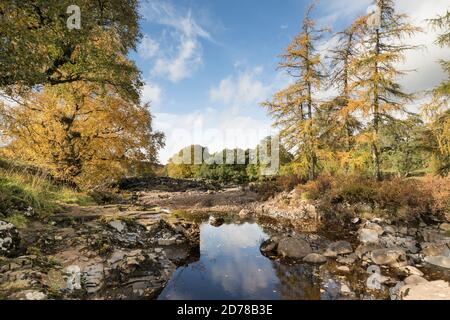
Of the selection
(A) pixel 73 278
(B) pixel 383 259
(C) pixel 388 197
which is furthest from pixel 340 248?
(A) pixel 73 278

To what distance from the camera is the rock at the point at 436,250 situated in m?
7.61

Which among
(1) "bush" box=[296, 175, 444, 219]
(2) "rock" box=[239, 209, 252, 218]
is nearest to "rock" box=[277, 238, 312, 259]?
(1) "bush" box=[296, 175, 444, 219]

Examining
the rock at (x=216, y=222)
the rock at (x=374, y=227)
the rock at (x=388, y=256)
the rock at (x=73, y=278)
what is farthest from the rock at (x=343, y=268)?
the rock at (x=216, y=222)

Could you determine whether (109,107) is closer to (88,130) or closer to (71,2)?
(88,130)

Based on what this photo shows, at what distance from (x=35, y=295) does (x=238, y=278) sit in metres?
4.34

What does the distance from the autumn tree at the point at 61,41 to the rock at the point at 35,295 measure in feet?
16.0

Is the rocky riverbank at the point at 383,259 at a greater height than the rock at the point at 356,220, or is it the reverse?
the rock at the point at 356,220

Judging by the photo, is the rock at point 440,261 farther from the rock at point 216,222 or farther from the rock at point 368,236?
the rock at point 216,222

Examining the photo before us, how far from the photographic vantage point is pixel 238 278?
6664mm

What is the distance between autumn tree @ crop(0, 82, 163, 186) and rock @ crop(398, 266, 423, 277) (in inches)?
491

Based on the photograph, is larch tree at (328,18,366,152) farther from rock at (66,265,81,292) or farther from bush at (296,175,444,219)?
rock at (66,265,81,292)

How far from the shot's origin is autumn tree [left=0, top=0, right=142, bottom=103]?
232 inches
